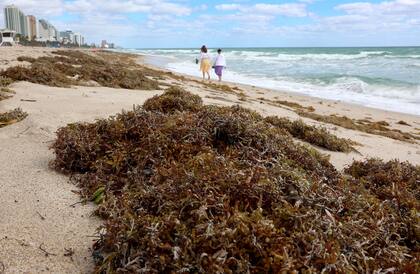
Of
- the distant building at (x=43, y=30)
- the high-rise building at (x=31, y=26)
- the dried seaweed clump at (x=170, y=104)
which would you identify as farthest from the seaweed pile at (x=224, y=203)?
the distant building at (x=43, y=30)

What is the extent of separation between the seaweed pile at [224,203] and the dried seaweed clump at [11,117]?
1.55 metres

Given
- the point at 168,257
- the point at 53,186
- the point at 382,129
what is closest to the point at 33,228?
the point at 53,186

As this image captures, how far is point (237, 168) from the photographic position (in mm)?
2566

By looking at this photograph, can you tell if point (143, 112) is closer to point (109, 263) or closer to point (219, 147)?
point (219, 147)

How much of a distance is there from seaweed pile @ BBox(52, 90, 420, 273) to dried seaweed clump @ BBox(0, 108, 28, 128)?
5.09 ft

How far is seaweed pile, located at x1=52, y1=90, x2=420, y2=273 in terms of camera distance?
1807mm

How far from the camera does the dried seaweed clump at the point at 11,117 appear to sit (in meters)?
4.55

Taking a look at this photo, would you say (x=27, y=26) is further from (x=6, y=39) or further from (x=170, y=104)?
(x=170, y=104)

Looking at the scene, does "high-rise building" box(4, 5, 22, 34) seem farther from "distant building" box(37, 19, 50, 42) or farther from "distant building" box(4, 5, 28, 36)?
"distant building" box(37, 19, 50, 42)

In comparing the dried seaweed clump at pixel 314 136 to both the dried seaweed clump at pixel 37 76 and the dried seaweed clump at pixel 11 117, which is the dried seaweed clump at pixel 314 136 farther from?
the dried seaweed clump at pixel 37 76

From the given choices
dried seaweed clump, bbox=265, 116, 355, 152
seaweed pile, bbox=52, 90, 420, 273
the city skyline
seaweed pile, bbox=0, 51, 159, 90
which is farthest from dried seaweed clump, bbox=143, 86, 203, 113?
the city skyline

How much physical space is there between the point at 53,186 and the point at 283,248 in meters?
1.90

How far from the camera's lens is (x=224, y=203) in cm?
205

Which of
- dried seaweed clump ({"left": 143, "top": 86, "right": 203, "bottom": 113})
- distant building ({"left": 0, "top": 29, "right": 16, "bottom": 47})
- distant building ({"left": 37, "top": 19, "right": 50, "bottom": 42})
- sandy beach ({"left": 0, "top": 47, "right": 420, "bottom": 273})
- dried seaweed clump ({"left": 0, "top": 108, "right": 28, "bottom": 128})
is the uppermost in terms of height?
distant building ({"left": 37, "top": 19, "right": 50, "bottom": 42})
